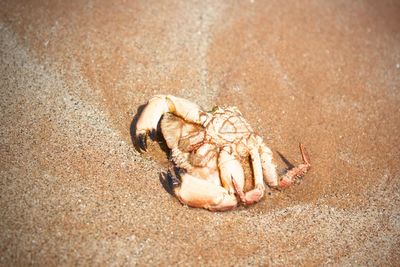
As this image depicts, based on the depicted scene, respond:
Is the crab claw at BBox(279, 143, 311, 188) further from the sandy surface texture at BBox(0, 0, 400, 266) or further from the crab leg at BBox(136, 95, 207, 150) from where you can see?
the crab leg at BBox(136, 95, 207, 150)

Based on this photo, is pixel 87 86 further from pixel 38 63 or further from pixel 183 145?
pixel 183 145

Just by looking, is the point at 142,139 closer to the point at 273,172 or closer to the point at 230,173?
the point at 230,173

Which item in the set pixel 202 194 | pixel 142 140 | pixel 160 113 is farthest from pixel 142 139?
pixel 202 194

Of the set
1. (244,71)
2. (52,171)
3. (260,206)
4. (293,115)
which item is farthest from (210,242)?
(244,71)

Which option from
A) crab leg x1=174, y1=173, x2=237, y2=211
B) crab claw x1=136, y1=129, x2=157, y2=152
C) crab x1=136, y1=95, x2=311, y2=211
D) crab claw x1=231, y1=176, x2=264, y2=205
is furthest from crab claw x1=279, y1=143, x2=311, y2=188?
crab claw x1=136, y1=129, x2=157, y2=152

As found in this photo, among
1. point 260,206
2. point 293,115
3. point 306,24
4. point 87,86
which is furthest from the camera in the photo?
point 306,24

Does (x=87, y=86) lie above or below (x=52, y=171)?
above
